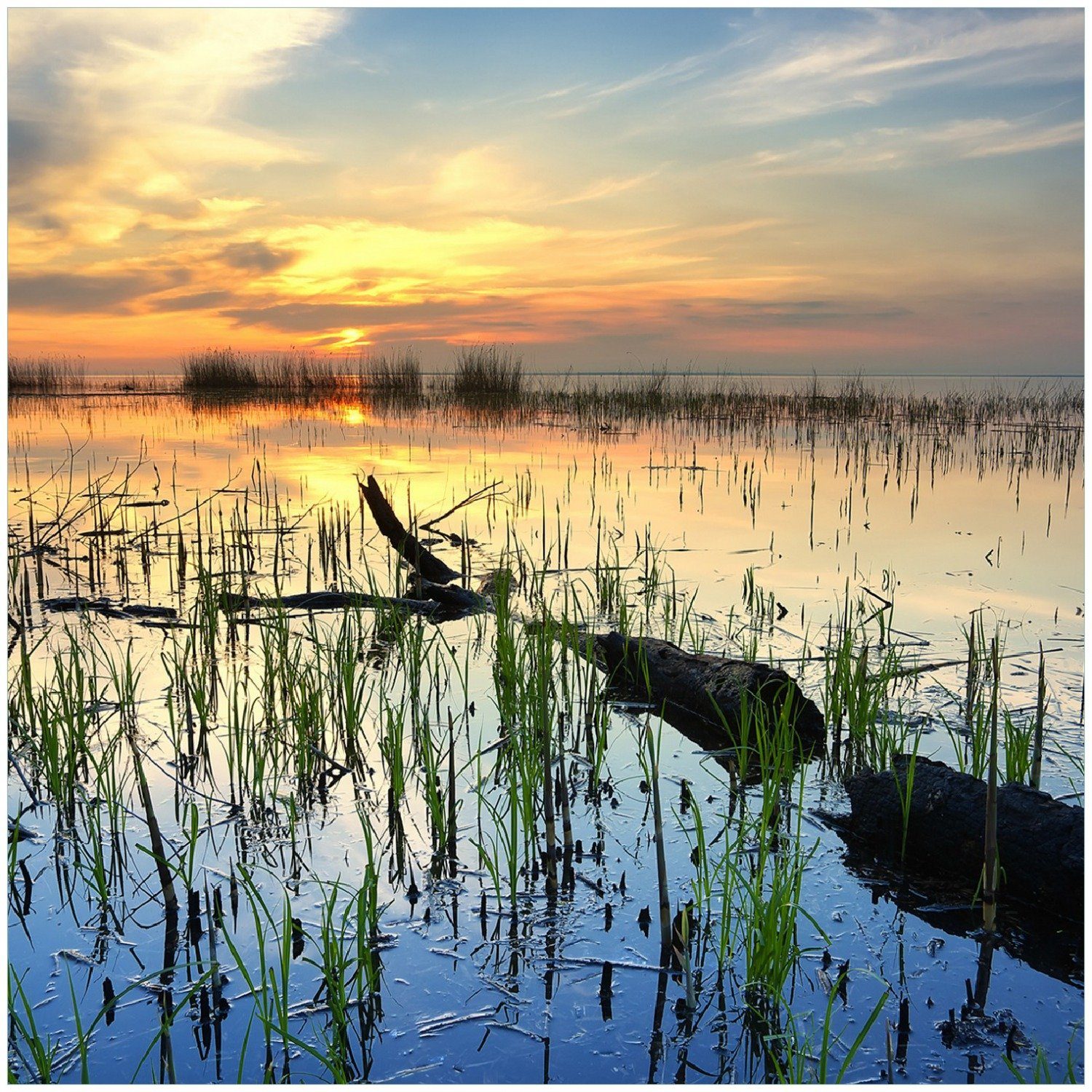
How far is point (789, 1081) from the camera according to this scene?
7.79 feet

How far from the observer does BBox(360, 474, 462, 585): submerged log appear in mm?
6816

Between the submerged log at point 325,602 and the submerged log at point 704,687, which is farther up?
the submerged log at point 325,602

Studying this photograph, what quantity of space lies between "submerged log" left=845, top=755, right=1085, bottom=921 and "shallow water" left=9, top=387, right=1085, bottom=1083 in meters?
0.16

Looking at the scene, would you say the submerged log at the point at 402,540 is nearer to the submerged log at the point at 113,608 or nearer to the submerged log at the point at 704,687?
the submerged log at the point at 113,608

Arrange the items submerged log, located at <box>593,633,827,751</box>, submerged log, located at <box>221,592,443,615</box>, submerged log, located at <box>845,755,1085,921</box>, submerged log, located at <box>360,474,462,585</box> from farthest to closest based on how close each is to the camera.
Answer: submerged log, located at <box>360,474,462,585</box> → submerged log, located at <box>221,592,443,615</box> → submerged log, located at <box>593,633,827,751</box> → submerged log, located at <box>845,755,1085,921</box>

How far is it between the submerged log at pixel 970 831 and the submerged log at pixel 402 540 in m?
3.94

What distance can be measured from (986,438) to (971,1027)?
17924 millimetres

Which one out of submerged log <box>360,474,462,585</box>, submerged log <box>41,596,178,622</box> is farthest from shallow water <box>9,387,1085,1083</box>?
submerged log <box>360,474,462,585</box>

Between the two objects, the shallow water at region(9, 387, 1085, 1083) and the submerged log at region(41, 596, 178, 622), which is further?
the submerged log at region(41, 596, 178, 622)

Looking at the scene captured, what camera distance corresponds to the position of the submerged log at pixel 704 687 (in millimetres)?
4312

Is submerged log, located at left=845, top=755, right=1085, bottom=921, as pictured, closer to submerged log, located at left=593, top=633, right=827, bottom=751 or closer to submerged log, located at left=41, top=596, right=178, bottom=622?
submerged log, located at left=593, top=633, right=827, bottom=751

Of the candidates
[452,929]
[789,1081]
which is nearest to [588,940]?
[452,929]

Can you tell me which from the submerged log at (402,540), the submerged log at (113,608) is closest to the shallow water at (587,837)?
the submerged log at (113,608)

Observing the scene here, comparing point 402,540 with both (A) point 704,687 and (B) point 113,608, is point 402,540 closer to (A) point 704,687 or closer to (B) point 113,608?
(B) point 113,608
